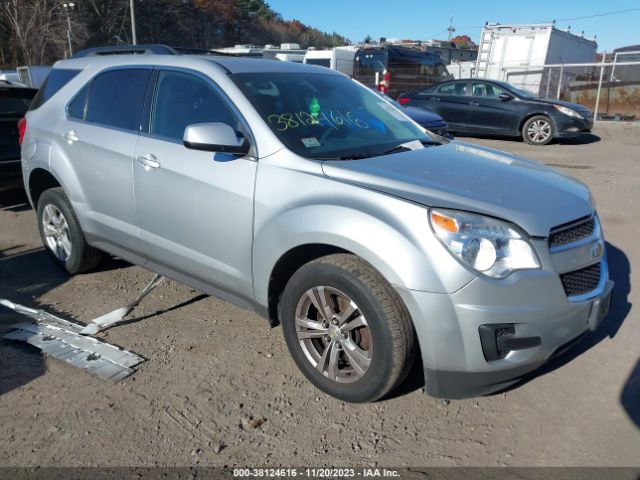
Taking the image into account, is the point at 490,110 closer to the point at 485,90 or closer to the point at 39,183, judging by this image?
the point at 485,90

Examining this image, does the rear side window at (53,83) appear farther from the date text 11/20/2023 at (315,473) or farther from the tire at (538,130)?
the tire at (538,130)

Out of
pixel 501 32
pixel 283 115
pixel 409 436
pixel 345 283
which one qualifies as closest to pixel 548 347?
pixel 409 436

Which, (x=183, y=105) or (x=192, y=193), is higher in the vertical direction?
(x=183, y=105)

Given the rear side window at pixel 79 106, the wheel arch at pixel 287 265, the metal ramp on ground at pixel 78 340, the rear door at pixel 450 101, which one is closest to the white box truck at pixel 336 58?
the rear door at pixel 450 101

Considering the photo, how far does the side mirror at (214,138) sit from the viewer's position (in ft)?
9.99

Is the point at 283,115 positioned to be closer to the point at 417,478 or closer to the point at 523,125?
the point at 417,478

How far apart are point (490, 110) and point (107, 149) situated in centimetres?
1098

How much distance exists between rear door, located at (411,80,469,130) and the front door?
35.9ft

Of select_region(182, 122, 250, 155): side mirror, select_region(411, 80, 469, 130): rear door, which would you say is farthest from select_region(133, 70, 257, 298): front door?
select_region(411, 80, 469, 130): rear door

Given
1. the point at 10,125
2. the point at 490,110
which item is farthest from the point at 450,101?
the point at 10,125

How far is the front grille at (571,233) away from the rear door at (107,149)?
2717 mm

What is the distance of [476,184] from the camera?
2883mm

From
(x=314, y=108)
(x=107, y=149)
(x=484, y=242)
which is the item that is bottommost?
(x=484, y=242)

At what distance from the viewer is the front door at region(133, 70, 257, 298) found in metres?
3.23
